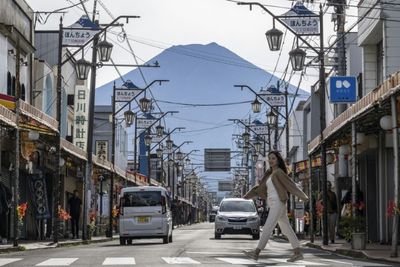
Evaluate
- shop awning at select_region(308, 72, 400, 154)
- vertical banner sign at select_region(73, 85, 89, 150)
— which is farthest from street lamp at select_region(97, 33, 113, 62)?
vertical banner sign at select_region(73, 85, 89, 150)

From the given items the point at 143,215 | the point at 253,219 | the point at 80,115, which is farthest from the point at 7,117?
the point at 80,115

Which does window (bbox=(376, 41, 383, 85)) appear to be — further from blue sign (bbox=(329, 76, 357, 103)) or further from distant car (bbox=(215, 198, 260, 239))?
distant car (bbox=(215, 198, 260, 239))

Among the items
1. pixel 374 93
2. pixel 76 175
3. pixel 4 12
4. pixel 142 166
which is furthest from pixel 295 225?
pixel 142 166

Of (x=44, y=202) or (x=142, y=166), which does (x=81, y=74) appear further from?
(x=142, y=166)

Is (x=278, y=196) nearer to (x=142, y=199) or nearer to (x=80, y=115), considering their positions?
(x=142, y=199)

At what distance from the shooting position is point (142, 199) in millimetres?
30984

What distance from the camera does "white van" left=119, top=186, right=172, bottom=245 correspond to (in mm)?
30375

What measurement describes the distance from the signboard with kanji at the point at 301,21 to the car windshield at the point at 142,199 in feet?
26.7

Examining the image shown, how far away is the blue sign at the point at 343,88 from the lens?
28.6 meters

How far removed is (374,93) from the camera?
742 inches

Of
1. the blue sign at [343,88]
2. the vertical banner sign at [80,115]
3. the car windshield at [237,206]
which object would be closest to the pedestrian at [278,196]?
the blue sign at [343,88]

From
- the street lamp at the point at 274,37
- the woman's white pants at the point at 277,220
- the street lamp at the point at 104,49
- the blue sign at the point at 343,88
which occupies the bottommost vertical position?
the woman's white pants at the point at 277,220

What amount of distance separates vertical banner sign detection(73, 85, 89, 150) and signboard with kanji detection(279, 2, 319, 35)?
78.2 feet

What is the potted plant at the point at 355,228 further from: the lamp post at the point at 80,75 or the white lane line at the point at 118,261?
the lamp post at the point at 80,75
